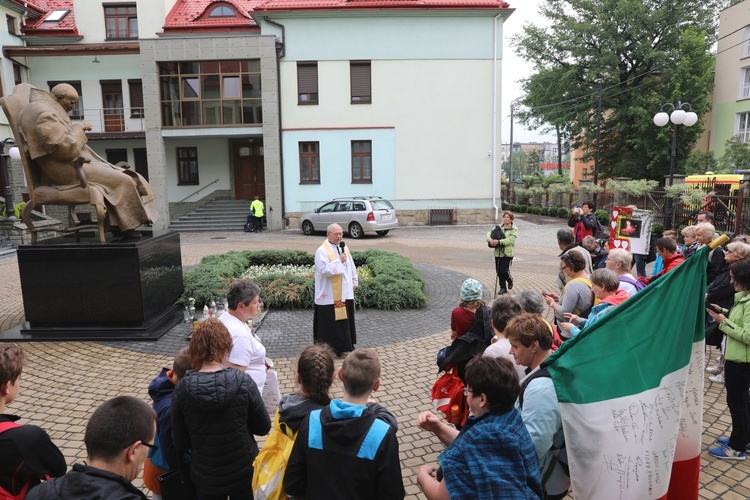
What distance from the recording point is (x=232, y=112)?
24.5m

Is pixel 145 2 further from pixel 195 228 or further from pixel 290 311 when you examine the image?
pixel 290 311

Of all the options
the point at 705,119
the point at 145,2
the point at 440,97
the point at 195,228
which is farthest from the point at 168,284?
the point at 705,119

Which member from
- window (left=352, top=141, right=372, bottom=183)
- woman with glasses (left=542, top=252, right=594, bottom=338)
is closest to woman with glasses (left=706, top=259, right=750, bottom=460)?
woman with glasses (left=542, top=252, right=594, bottom=338)

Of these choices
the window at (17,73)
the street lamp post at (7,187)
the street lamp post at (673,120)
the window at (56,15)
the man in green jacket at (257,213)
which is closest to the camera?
the street lamp post at (673,120)

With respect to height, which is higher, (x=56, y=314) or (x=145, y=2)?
(x=145, y=2)

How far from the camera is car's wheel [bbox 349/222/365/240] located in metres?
20.5

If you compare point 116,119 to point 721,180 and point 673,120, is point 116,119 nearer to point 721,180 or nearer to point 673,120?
point 673,120

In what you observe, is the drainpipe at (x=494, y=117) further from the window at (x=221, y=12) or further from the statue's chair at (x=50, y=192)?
the statue's chair at (x=50, y=192)

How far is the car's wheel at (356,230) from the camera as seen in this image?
67.4 feet

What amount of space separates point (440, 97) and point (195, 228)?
1350 cm

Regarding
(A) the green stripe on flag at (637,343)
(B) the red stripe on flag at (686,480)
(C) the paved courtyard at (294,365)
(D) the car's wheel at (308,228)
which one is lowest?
(C) the paved courtyard at (294,365)

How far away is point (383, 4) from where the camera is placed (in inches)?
927

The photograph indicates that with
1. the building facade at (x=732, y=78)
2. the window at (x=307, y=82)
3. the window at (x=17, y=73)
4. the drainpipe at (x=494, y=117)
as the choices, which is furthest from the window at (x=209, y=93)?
the building facade at (x=732, y=78)

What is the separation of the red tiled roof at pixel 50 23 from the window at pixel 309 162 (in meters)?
14.0
